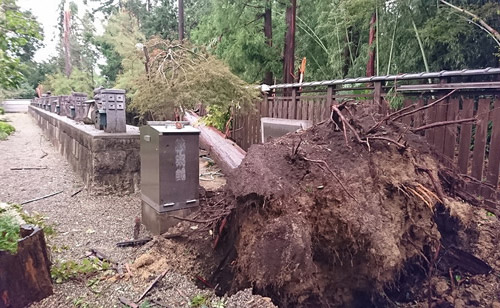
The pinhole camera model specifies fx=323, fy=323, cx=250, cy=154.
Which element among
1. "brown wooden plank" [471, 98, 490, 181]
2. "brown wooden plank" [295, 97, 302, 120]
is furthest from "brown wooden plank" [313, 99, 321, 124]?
"brown wooden plank" [471, 98, 490, 181]

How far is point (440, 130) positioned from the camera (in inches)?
152

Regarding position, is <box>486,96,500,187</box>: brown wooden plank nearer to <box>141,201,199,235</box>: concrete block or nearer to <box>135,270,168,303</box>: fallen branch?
<box>141,201,199,235</box>: concrete block

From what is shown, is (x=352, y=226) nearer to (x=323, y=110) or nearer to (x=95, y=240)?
(x=95, y=240)

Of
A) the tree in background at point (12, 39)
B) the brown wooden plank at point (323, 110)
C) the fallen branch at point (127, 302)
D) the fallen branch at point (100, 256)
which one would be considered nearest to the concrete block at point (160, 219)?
the fallen branch at point (100, 256)

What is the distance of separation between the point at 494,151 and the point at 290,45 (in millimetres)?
6080

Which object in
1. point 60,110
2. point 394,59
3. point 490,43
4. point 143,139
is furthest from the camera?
point 60,110

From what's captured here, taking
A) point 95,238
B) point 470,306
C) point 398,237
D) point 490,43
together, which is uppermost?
point 490,43

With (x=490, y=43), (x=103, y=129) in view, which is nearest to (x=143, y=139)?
(x=103, y=129)

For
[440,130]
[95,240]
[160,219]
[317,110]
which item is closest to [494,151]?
[440,130]

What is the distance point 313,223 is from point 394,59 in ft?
17.4

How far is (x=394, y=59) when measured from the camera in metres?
6.66

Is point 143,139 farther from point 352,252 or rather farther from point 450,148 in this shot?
point 450,148

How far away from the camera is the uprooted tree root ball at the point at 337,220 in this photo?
250 centimetres

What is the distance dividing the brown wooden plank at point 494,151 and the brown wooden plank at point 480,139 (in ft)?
0.22
